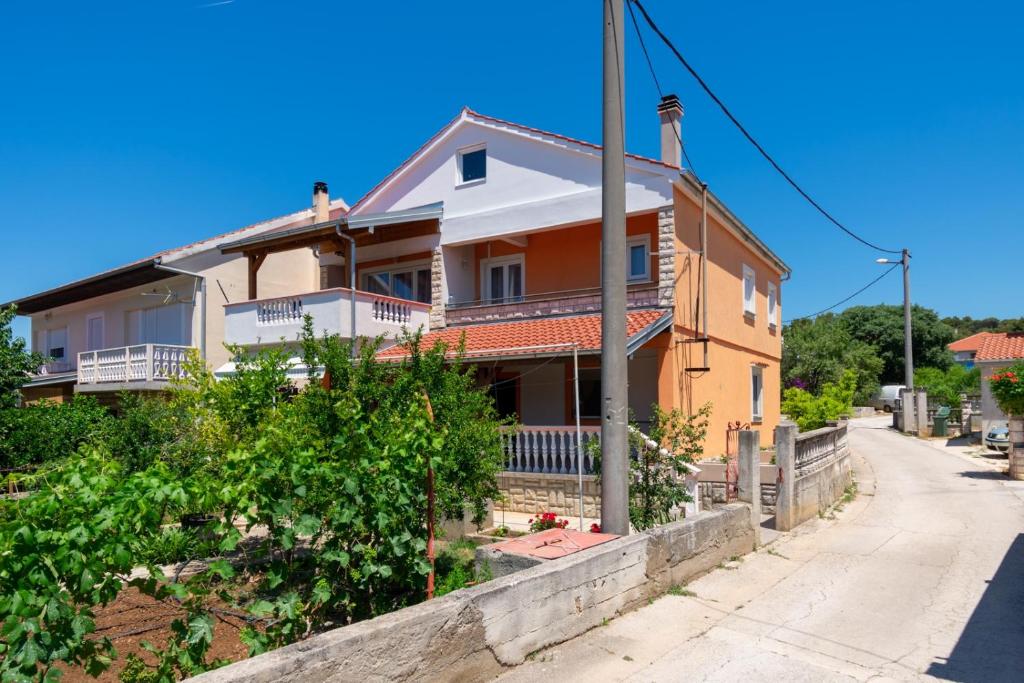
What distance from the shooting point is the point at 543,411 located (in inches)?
672

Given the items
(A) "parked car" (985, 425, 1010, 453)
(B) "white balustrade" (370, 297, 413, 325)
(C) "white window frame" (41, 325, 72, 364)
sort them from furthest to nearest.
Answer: (C) "white window frame" (41, 325, 72, 364) < (A) "parked car" (985, 425, 1010, 453) < (B) "white balustrade" (370, 297, 413, 325)

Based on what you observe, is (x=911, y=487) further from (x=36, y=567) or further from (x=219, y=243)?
(x=219, y=243)

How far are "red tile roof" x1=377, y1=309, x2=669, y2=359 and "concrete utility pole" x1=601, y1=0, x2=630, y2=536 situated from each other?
4.99 meters

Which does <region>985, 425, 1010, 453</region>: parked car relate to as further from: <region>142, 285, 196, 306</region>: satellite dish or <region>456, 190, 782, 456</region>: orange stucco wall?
<region>142, 285, 196, 306</region>: satellite dish

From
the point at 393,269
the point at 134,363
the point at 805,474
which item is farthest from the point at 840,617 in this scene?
the point at 134,363

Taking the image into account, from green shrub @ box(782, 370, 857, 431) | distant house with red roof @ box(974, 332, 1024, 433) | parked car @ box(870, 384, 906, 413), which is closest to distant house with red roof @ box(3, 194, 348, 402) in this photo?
green shrub @ box(782, 370, 857, 431)

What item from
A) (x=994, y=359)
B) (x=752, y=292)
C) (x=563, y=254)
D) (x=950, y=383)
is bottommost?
(x=950, y=383)

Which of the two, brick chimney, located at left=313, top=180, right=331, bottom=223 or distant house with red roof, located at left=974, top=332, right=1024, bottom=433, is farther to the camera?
distant house with red roof, located at left=974, top=332, right=1024, bottom=433

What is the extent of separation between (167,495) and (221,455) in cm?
432

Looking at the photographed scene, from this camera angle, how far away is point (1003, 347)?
2698 cm

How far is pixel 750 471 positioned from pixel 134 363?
57.8 ft

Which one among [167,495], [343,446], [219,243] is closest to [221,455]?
[343,446]

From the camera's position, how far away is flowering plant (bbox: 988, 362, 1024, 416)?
16.7m

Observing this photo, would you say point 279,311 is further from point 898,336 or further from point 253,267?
point 898,336
